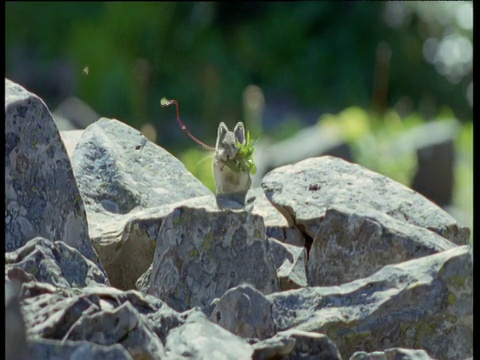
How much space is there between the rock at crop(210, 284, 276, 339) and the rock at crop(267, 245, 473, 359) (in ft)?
0.37

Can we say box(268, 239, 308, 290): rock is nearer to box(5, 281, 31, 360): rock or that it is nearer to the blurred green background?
box(5, 281, 31, 360): rock

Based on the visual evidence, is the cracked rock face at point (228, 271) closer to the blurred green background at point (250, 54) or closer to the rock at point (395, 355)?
the rock at point (395, 355)

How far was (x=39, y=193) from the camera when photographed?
3402 millimetres

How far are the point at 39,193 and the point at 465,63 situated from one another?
56.3ft

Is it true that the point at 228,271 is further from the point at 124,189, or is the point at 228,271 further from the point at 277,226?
the point at 124,189

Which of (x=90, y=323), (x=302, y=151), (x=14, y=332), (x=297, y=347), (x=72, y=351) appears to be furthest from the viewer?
(x=302, y=151)

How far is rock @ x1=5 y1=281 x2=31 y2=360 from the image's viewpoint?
2.13 m

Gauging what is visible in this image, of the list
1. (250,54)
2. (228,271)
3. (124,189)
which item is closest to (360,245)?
(228,271)

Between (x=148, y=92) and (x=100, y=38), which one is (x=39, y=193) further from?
(x=100, y=38)

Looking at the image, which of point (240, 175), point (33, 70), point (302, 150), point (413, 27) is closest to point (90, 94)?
point (33, 70)

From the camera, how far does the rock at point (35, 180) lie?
334 centimetres

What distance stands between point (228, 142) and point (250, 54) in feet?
52.7

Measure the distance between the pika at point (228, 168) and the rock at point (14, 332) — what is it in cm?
201

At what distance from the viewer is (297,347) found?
9.23 feet
